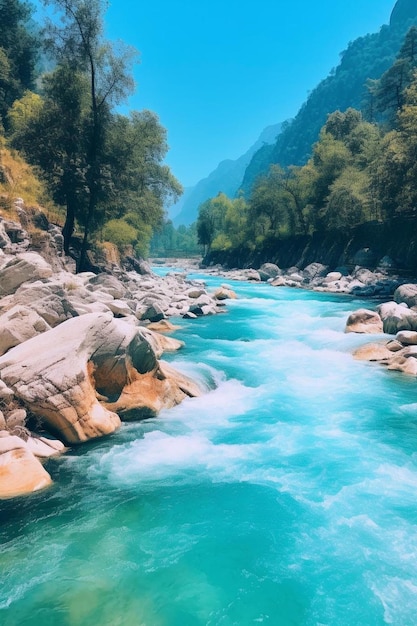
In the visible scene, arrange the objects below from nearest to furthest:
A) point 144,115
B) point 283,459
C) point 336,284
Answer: point 283,459 → point 144,115 → point 336,284

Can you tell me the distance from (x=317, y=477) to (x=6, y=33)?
5415cm

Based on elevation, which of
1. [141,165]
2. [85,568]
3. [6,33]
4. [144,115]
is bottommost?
[85,568]

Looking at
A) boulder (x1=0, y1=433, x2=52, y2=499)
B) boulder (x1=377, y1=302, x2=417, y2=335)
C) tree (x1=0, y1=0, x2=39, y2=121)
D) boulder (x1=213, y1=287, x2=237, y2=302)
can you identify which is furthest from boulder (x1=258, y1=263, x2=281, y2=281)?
boulder (x1=0, y1=433, x2=52, y2=499)

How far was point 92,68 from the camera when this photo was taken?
2470 centimetres

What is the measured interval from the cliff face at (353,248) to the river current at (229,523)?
32.8m

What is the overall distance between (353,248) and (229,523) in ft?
155

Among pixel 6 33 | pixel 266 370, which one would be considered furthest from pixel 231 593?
pixel 6 33

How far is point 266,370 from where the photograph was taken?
15352mm

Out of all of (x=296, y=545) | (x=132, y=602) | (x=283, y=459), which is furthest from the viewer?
(x=283, y=459)

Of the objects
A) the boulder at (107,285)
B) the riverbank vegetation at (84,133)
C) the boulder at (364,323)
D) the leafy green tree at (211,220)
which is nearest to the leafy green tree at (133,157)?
the riverbank vegetation at (84,133)

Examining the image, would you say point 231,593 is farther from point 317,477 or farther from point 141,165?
point 141,165

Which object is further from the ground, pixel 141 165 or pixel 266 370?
pixel 141 165

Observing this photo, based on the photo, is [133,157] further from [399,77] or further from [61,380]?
[399,77]

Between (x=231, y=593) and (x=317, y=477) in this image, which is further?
(x=317, y=477)
